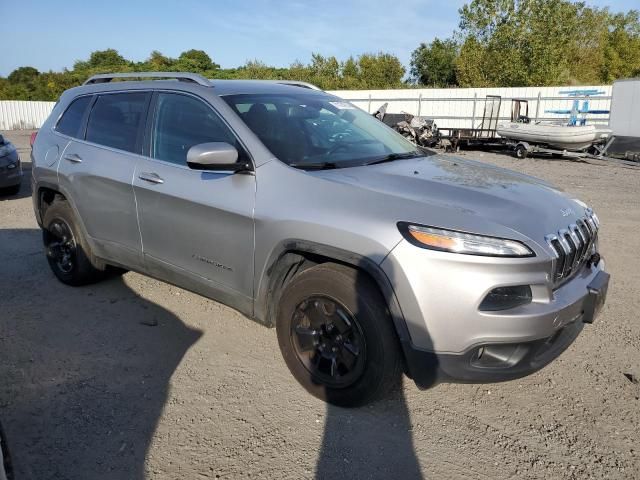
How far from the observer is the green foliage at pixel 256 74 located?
44375 mm

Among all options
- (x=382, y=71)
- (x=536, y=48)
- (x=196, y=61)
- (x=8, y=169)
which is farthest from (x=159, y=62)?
(x=8, y=169)

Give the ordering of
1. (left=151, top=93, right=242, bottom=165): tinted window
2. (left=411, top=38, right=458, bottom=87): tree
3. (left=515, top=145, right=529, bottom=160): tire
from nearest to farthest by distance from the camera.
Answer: (left=151, top=93, right=242, bottom=165): tinted window → (left=515, top=145, right=529, bottom=160): tire → (left=411, top=38, right=458, bottom=87): tree

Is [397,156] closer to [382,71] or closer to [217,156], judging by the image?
[217,156]

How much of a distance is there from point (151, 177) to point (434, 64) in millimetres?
53048

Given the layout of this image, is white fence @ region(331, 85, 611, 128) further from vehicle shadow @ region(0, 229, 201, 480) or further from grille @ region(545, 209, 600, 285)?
vehicle shadow @ region(0, 229, 201, 480)

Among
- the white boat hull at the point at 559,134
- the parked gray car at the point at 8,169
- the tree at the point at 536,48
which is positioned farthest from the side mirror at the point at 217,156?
the tree at the point at 536,48

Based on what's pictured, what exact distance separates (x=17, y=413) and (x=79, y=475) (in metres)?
0.75

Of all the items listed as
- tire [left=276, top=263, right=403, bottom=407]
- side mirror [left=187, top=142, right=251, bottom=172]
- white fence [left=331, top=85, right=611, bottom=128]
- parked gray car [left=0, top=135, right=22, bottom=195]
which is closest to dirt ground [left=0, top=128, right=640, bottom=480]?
tire [left=276, top=263, right=403, bottom=407]

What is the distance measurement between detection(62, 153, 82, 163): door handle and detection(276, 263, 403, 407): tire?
7.87ft

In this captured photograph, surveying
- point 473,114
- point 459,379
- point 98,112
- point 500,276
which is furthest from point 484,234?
point 473,114

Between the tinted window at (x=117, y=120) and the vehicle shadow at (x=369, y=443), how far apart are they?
7.43ft

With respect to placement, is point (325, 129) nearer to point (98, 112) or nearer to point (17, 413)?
point (98, 112)

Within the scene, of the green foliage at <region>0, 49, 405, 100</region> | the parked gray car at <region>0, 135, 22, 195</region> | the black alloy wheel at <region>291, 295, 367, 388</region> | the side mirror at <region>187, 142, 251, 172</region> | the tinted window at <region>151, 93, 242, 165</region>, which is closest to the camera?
the black alloy wheel at <region>291, 295, 367, 388</region>

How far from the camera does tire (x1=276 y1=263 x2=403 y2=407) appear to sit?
266 cm
